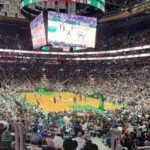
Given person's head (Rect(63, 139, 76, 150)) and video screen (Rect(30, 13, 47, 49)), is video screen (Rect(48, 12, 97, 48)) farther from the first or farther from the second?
person's head (Rect(63, 139, 76, 150))

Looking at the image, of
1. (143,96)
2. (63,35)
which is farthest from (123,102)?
(63,35)

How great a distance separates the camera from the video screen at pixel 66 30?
30.1 m

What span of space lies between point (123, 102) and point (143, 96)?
275cm

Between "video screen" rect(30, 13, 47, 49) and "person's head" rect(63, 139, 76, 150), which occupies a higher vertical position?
"video screen" rect(30, 13, 47, 49)

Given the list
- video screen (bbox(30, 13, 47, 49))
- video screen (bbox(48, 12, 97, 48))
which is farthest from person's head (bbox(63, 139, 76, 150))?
video screen (bbox(30, 13, 47, 49))

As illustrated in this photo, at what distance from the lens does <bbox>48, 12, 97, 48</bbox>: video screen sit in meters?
30.1

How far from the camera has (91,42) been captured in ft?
104

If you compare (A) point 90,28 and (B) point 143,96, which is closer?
(A) point 90,28

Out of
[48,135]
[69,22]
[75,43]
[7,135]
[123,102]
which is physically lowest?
[123,102]

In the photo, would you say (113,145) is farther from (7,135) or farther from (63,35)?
(63,35)

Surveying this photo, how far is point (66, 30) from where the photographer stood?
99.6 ft

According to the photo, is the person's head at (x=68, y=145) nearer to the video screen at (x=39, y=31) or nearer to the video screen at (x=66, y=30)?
the video screen at (x=66, y=30)

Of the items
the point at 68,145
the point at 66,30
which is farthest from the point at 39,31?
the point at 68,145

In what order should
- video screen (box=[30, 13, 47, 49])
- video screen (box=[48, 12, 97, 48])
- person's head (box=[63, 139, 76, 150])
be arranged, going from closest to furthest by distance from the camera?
person's head (box=[63, 139, 76, 150]) < video screen (box=[48, 12, 97, 48]) < video screen (box=[30, 13, 47, 49])
